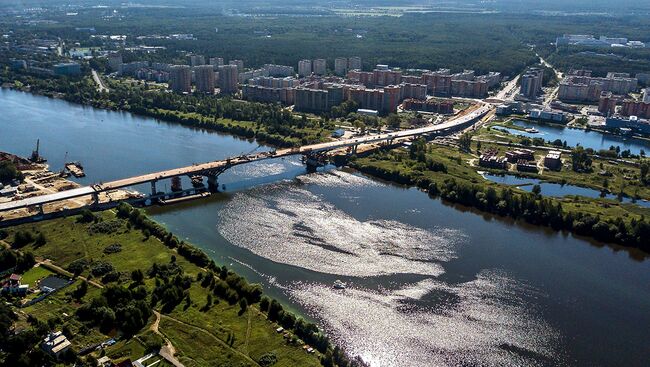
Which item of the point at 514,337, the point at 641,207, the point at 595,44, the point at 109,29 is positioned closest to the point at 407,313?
the point at 514,337

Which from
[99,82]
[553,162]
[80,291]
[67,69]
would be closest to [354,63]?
[99,82]

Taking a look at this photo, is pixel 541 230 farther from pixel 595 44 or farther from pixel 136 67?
pixel 595 44

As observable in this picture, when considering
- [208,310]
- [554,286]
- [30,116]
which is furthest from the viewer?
[30,116]

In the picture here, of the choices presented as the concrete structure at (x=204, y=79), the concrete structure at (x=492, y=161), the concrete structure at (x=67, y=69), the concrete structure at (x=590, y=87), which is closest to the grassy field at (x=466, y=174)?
the concrete structure at (x=492, y=161)

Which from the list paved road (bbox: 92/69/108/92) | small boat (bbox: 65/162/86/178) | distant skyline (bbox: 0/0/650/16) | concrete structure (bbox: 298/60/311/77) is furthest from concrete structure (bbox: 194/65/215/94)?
distant skyline (bbox: 0/0/650/16)

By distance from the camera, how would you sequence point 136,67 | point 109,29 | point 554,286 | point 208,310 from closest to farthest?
point 208,310
point 554,286
point 136,67
point 109,29
